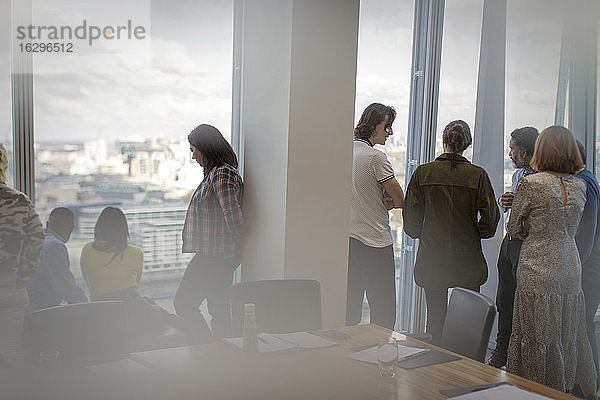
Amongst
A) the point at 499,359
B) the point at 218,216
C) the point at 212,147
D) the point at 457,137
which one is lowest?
the point at 499,359

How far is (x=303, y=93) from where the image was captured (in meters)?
3.54

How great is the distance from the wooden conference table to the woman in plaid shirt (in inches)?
59.6

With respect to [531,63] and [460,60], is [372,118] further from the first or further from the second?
[531,63]

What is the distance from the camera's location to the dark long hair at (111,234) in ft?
11.7

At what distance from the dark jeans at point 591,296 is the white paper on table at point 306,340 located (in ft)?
6.90

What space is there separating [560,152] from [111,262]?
2513mm

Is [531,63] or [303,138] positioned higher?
[531,63]

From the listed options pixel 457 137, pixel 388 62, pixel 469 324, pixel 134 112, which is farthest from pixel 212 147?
pixel 469 324

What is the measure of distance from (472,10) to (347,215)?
201 centimetres

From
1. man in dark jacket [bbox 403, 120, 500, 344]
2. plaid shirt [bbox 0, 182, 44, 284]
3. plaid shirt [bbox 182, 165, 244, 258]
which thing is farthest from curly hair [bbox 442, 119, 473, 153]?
plaid shirt [bbox 0, 182, 44, 284]

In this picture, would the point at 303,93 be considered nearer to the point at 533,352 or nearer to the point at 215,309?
the point at 215,309

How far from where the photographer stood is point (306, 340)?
2.48 meters

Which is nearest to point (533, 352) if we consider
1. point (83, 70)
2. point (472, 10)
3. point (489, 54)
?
point (489, 54)

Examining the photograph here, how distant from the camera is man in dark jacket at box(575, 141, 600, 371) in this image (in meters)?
3.67
